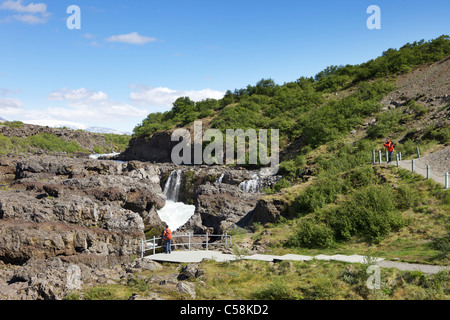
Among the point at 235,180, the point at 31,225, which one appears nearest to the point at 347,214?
the point at 31,225

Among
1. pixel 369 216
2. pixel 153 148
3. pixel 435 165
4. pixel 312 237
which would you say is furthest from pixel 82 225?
pixel 153 148

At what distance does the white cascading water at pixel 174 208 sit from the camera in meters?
32.1

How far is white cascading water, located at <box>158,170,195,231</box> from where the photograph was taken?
1262 inches

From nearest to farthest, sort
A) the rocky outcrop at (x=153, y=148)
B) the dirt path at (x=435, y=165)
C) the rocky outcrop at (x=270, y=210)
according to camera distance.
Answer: the dirt path at (x=435, y=165)
the rocky outcrop at (x=270, y=210)
the rocky outcrop at (x=153, y=148)

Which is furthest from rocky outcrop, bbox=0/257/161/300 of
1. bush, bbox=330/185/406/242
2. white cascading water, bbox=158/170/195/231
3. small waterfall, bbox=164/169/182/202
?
small waterfall, bbox=164/169/182/202

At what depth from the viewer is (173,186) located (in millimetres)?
40531

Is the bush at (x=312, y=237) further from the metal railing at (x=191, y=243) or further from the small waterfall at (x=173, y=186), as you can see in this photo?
the small waterfall at (x=173, y=186)

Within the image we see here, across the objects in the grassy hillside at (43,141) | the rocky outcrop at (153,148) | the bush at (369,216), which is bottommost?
the bush at (369,216)

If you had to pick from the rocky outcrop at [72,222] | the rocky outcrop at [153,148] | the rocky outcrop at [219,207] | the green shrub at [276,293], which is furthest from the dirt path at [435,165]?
the rocky outcrop at [153,148]

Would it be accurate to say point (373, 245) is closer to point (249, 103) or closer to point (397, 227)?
point (397, 227)

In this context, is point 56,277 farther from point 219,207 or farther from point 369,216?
point 219,207

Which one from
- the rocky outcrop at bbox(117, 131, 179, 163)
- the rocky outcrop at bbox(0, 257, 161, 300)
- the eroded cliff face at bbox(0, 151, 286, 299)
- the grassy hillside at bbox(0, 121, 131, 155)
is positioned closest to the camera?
the rocky outcrop at bbox(0, 257, 161, 300)

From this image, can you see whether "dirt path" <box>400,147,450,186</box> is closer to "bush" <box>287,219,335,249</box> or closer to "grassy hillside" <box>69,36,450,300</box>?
"grassy hillside" <box>69,36,450,300</box>

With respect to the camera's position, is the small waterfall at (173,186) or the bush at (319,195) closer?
the bush at (319,195)
